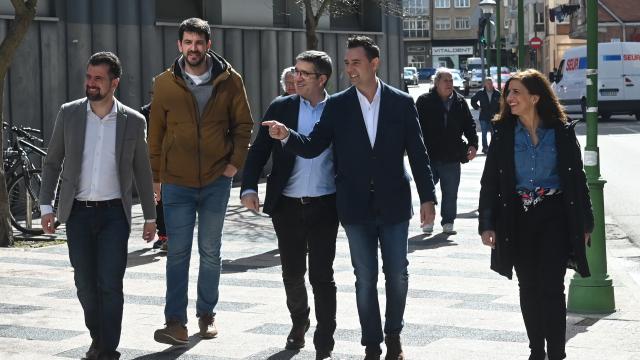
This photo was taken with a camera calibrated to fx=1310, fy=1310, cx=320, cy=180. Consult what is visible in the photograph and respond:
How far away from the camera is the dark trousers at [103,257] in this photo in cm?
723

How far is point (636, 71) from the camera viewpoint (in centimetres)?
4119

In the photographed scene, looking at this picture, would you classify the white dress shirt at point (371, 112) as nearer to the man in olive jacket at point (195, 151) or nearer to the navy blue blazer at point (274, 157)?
the navy blue blazer at point (274, 157)

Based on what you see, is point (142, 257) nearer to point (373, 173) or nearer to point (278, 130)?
point (373, 173)

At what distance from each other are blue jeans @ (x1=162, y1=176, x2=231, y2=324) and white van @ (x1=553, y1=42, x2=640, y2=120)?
111ft

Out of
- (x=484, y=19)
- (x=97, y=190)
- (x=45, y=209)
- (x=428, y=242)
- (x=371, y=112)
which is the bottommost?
(x=428, y=242)

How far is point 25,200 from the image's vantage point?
15.0 m

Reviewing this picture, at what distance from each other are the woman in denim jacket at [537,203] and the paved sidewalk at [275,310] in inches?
25.5

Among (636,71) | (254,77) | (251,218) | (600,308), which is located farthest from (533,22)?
(600,308)

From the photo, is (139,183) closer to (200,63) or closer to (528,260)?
(200,63)

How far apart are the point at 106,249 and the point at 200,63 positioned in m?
1.35

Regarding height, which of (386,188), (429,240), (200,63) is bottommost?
(429,240)

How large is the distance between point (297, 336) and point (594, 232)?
2.51m

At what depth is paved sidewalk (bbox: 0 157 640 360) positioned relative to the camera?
7.65 metres

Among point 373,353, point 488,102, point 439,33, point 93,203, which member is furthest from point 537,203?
point 439,33
